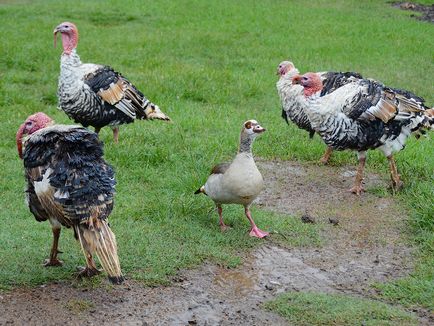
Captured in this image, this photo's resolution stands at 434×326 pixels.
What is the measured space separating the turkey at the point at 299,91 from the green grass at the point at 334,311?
3193 millimetres

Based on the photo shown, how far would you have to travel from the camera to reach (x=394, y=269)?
636 cm

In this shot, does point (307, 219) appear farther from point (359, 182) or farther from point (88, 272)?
point (88, 272)

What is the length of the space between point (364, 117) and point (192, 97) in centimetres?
387

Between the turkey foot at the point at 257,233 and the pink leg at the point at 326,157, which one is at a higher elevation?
the turkey foot at the point at 257,233

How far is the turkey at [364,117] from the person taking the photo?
7.97 meters

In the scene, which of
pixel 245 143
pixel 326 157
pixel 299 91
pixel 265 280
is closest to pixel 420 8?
pixel 299 91

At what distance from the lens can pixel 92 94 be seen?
861 centimetres

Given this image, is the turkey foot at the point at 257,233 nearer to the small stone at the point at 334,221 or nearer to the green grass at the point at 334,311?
the small stone at the point at 334,221

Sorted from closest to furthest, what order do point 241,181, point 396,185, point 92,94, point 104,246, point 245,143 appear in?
1. point 104,246
2. point 241,181
3. point 245,143
4. point 396,185
5. point 92,94

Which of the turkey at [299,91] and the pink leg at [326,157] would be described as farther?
the pink leg at [326,157]

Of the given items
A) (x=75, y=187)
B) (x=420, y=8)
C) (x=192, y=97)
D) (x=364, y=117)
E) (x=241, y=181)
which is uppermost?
(x=75, y=187)

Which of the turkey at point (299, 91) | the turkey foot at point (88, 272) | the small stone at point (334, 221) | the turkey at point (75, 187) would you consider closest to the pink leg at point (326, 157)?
the turkey at point (299, 91)

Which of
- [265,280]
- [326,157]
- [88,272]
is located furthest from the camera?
[326,157]

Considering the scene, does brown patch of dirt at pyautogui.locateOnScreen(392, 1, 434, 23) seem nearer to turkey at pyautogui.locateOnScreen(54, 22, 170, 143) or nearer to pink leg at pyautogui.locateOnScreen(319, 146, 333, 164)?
pink leg at pyautogui.locateOnScreen(319, 146, 333, 164)
